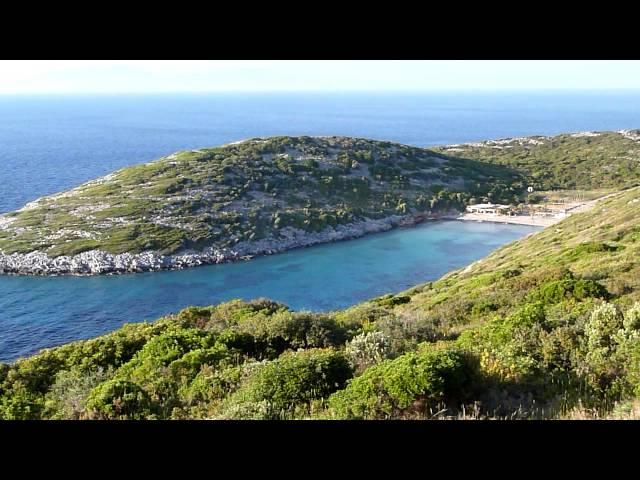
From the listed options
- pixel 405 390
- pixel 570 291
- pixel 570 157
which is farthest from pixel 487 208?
pixel 405 390

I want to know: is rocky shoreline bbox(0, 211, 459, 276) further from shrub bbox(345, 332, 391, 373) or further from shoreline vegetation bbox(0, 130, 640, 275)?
shrub bbox(345, 332, 391, 373)

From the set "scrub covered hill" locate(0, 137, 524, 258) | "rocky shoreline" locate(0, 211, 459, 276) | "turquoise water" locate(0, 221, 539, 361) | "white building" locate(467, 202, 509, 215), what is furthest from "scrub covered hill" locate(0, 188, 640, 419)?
"white building" locate(467, 202, 509, 215)

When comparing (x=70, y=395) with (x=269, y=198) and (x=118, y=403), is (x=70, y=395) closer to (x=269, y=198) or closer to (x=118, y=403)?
(x=118, y=403)

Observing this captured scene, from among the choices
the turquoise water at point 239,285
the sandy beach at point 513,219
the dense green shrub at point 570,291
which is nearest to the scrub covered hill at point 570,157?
the sandy beach at point 513,219
